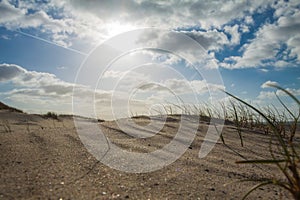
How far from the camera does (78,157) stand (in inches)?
75.7

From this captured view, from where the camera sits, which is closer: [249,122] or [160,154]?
[160,154]

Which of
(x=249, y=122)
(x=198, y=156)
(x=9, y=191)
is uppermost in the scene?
(x=249, y=122)

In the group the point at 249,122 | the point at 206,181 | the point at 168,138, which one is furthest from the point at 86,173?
the point at 249,122

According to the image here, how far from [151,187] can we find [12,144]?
4.60ft

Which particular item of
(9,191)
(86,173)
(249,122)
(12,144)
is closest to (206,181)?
(86,173)

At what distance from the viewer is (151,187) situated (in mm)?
1456

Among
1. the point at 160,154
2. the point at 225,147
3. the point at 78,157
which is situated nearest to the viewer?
the point at 78,157

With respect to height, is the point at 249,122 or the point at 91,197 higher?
the point at 249,122

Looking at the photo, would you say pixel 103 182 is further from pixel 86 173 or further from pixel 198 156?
pixel 198 156

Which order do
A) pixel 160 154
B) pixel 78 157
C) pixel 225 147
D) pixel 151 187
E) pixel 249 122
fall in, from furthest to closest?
pixel 249 122 → pixel 225 147 → pixel 160 154 → pixel 78 157 → pixel 151 187

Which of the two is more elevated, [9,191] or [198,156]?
[198,156]

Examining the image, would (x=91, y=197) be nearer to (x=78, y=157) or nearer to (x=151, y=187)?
(x=151, y=187)

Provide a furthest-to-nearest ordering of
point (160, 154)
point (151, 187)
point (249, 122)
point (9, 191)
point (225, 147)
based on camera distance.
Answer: point (249, 122) < point (225, 147) < point (160, 154) < point (151, 187) < point (9, 191)

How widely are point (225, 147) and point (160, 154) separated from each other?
81cm
